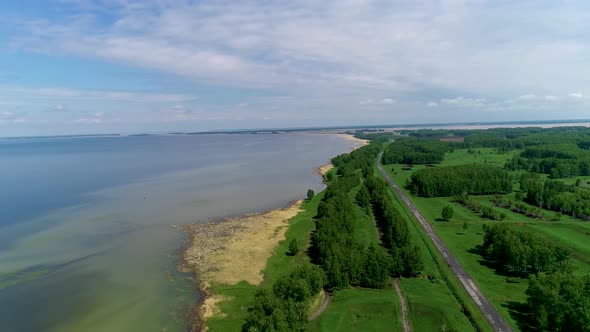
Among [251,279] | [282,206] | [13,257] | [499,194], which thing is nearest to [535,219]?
[499,194]

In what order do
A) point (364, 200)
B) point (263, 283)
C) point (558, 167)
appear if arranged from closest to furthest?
point (263, 283) < point (364, 200) < point (558, 167)

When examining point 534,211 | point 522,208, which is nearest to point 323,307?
point 534,211

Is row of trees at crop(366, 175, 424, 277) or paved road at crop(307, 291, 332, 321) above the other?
row of trees at crop(366, 175, 424, 277)

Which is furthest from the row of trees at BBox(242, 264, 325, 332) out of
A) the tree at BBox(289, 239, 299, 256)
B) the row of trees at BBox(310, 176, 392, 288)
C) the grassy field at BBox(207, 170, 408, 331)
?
the tree at BBox(289, 239, 299, 256)

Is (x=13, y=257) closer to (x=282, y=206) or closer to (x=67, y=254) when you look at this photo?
(x=67, y=254)

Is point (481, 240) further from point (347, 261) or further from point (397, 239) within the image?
point (347, 261)

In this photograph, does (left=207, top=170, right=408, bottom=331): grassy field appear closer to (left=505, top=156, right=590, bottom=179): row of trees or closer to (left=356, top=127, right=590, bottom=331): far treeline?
(left=356, top=127, right=590, bottom=331): far treeline

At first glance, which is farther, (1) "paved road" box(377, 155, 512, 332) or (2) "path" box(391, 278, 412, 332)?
(1) "paved road" box(377, 155, 512, 332)
